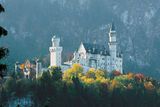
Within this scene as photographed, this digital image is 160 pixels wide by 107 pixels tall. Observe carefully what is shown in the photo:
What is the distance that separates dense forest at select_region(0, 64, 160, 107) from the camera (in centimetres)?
11662

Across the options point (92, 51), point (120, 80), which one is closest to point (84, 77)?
point (120, 80)

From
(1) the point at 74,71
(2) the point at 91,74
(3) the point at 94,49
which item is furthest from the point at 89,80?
(3) the point at 94,49

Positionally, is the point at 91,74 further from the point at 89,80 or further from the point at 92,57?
the point at 92,57

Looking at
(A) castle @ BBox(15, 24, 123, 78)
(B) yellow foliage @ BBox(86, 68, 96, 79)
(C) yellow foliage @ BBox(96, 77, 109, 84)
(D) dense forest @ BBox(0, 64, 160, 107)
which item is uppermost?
(A) castle @ BBox(15, 24, 123, 78)

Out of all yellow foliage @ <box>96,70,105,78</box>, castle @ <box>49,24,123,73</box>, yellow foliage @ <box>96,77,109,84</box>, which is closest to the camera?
yellow foliage @ <box>96,77,109,84</box>

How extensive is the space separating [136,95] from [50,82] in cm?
2560

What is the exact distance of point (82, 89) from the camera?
126m

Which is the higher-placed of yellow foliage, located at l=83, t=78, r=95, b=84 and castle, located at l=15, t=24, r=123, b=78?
castle, located at l=15, t=24, r=123, b=78

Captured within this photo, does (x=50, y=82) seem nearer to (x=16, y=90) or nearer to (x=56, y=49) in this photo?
(x=16, y=90)

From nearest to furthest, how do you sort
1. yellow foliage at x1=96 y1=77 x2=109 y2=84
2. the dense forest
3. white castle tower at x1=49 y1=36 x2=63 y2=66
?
the dense forest < yellow foliage at x1=96 y1=77 x2=109 y2=84 < white castle tower at x1=49 y1=36 x2=63 y2=66

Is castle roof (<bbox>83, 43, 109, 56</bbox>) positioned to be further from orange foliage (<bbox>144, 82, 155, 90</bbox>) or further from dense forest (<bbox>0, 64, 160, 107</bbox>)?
orange foliage (<bbox>144, 82, 155, 90</bbox>)

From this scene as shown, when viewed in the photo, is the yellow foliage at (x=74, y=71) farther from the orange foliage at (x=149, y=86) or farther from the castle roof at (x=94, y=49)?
the orange foliage at (x=149, y=86)

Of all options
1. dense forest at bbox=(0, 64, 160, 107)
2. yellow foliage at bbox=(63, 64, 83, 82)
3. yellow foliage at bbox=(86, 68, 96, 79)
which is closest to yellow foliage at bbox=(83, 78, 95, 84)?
dense forest at bbox=(0, 64, 160, 107)

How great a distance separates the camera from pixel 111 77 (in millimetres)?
156625
